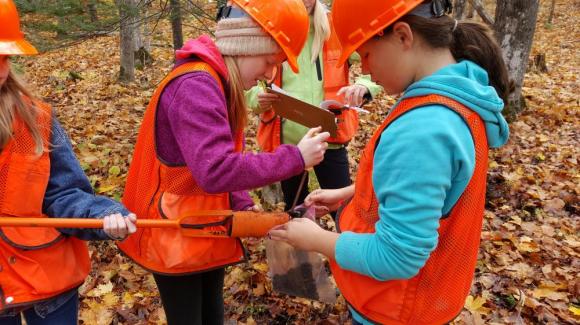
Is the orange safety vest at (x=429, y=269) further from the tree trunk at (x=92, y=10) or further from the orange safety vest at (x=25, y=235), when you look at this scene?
the tree trunk at (x=92, y=10)

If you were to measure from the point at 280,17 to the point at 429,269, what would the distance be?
3.77 feet

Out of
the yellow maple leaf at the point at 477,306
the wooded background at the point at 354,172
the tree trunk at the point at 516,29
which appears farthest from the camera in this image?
the tree trunk at the point at 516,29

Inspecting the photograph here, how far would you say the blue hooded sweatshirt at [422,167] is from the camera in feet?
4.24

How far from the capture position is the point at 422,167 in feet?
4.21

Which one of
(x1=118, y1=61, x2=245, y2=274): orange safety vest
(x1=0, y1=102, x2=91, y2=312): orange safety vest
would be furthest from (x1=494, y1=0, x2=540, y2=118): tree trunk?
(x1=0, y1=102, x2=91, y2=312): orange safety vest

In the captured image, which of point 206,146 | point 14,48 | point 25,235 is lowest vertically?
point 25,235

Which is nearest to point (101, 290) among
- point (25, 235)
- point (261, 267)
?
point (261, 267)

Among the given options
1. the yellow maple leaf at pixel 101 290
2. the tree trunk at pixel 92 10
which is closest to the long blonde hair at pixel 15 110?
the yellow maple leaf at pixel 101 290

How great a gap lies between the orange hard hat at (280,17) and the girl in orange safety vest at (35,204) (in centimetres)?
99

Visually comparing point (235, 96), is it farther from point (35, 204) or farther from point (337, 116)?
point (337, 116)

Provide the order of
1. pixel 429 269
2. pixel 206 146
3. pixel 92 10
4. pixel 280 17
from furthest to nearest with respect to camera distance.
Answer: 1. pixel 92 10
2. pixel 280 17
3. pixel 206 146
4. pixel 429 269

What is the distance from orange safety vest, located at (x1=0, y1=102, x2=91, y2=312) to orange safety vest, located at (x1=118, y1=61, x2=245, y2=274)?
0.37 meters

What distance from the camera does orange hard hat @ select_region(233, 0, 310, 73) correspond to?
1.78 m

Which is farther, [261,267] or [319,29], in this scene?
[261,267]
